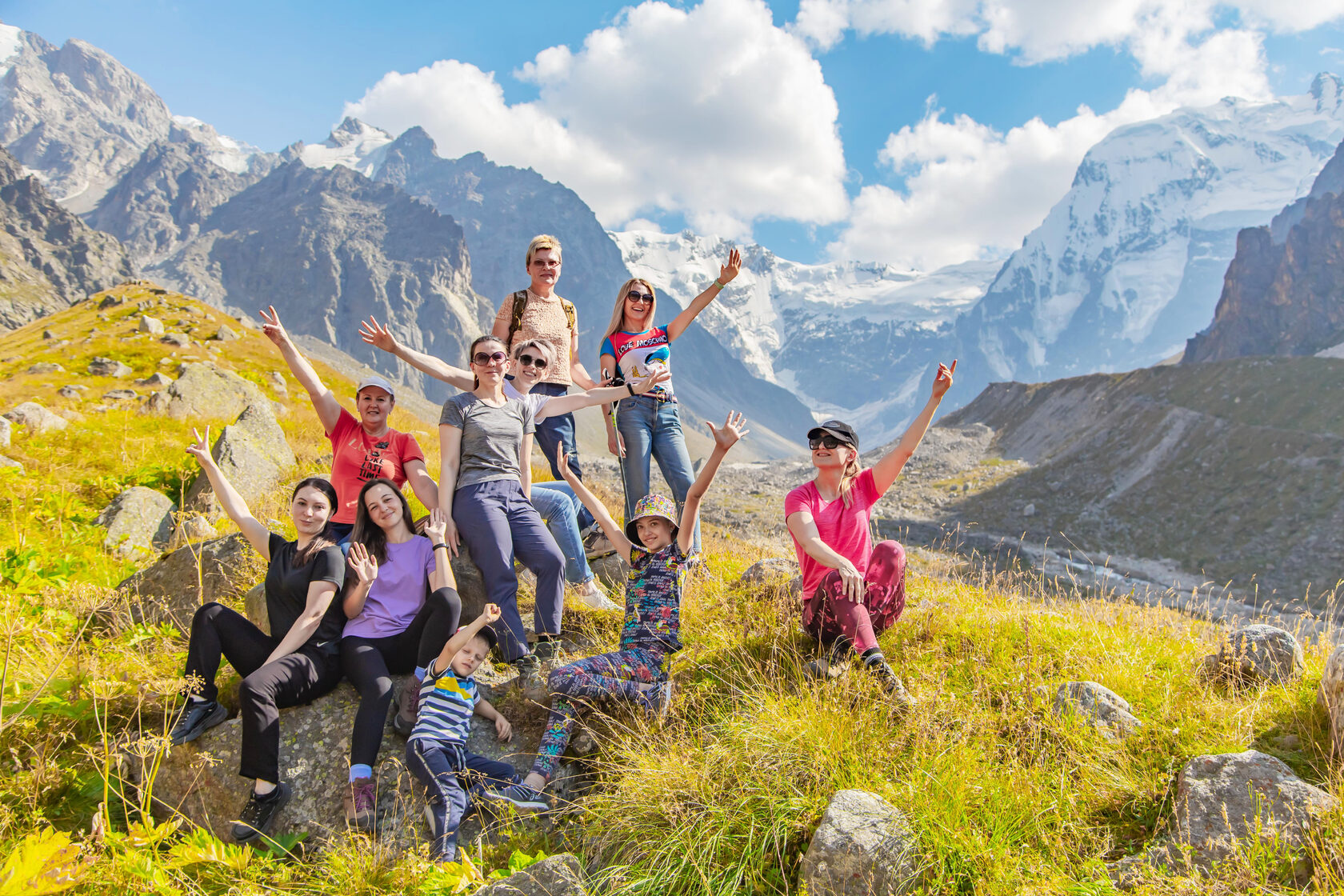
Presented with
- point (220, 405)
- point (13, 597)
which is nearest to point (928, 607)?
point (13, 597)

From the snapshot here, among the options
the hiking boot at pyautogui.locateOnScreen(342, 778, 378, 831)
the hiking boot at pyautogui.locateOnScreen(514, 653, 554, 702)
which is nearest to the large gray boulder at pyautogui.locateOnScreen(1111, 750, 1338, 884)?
the hiking boot at pyautogui.locateOnScreen(514, 653, 554, 702)

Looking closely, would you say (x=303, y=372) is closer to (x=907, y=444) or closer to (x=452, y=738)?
(x=452, y=738)

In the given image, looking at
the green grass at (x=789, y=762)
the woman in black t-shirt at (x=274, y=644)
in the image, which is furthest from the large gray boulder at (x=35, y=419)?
the woman in black t-shirt at (x=274, y=644)

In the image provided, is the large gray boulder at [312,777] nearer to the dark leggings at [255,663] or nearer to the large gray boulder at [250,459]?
the dark leggings at [255,663]

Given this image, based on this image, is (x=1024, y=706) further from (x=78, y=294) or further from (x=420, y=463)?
(x=78, y=294)

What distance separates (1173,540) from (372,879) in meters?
64.6

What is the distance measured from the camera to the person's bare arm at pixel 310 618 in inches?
194

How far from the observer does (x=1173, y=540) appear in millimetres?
A: 53219

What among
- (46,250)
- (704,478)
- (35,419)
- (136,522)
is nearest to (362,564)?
(704,478)

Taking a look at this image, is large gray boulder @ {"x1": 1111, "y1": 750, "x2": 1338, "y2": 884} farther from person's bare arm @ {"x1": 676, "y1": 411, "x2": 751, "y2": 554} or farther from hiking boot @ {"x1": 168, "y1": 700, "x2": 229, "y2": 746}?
hiking boot @ {"x1": 168, "y1": 700, "x2": 229, "y2": 746}

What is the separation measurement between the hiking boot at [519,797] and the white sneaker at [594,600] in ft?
7.17

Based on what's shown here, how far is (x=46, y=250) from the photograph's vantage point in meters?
153

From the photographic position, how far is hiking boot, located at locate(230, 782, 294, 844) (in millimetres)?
4195

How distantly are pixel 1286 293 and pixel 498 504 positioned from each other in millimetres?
167379
